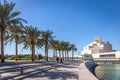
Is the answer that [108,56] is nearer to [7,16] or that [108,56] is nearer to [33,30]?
[33,30]

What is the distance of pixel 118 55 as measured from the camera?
14288 centimetres

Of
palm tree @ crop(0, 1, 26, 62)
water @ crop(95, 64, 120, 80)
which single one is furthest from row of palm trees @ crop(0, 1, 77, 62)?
water @ crop(95, 64, 120, 80)

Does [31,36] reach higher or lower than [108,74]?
higher

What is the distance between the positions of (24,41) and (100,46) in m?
126

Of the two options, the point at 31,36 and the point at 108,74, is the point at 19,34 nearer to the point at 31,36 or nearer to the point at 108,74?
the point at 31,36

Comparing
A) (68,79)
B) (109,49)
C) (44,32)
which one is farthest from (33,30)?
(109,49)

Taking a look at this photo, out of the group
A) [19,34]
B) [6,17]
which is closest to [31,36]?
[19,34]

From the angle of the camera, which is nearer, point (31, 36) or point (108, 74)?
point (108, 74)

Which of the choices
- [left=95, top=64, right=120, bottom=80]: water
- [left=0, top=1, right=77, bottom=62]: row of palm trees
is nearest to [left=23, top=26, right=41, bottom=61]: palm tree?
[left=0, top=1, right=77, bottom=62]: row of palm trees

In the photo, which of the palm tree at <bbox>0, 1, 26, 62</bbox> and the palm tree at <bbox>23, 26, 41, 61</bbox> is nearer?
the palm tree at <bbox>0, 1, 26, 62</bbox>

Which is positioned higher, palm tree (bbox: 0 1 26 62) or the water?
palm tree (bbox: 0 1 26 62)

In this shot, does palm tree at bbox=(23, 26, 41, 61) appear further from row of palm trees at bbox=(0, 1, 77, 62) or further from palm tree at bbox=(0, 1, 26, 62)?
palm tree at bbox=(0, 1, 26, 62)

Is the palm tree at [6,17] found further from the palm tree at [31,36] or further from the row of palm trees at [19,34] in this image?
the palm tree at [31,36]

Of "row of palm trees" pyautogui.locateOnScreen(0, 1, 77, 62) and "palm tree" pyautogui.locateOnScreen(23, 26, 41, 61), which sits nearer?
"row of palm trees" pyautogui.locateOnScreen(0, 1, 77, 62)
